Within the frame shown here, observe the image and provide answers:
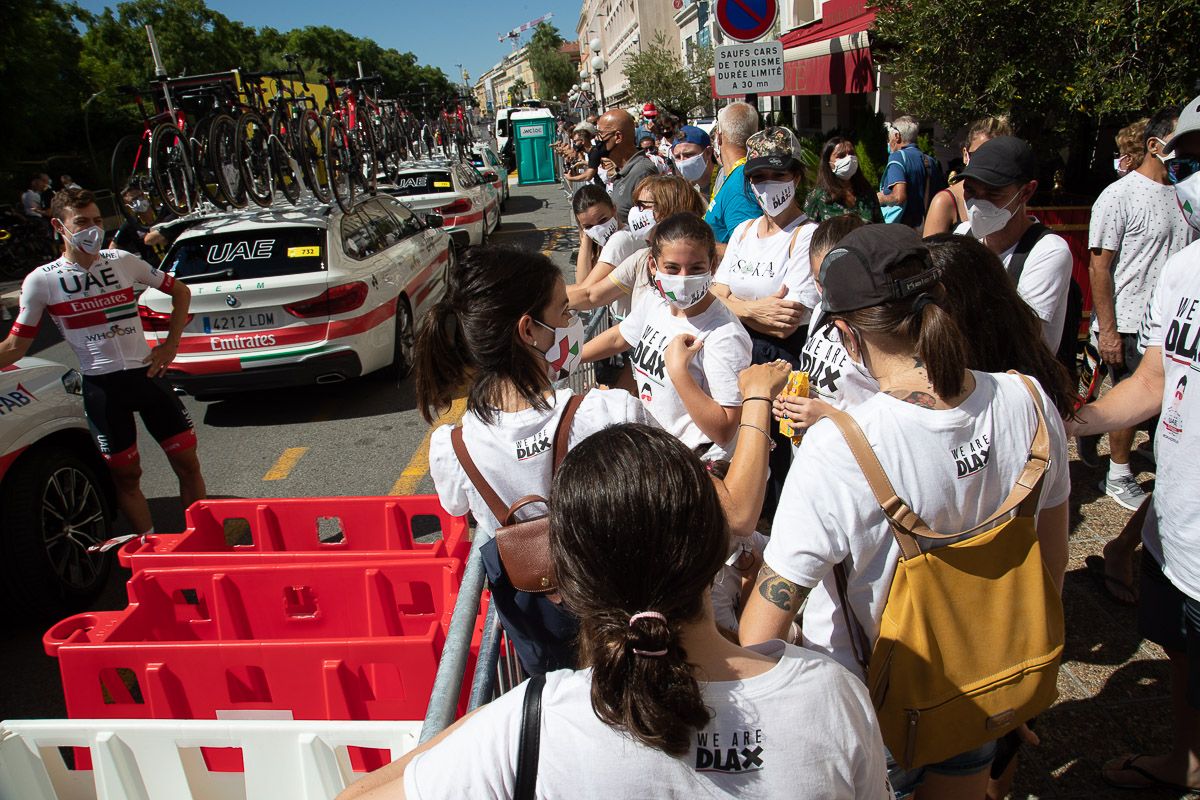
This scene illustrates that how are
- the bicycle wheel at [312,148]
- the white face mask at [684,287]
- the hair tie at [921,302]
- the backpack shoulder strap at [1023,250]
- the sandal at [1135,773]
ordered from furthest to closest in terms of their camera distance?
the bicycle wheel at [312,148] → the backpack shoulder strap at [1023,250] → the white face mask at [684,287] → the sandal at [1135,773] → the hair tie at [921,302]

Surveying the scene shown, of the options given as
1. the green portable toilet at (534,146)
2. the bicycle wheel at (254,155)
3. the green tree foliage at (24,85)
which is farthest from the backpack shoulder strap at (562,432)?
the green portable toilet at (534,146)

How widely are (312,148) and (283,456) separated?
520cm

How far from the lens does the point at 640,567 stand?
3.42 ft

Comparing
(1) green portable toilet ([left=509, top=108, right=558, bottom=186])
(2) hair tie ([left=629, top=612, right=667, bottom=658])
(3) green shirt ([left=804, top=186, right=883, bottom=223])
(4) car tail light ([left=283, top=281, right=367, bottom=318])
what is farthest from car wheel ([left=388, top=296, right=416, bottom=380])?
(1) green portable toilet ([left=509, top=108, right=558, bottom=186])

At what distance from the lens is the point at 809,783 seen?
3.43 ft

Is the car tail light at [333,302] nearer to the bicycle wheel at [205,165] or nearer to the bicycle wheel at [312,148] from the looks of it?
the bicycle wheel at [205,165]

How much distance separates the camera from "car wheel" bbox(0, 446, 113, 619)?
354 centimetres

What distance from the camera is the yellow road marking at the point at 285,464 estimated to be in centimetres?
536

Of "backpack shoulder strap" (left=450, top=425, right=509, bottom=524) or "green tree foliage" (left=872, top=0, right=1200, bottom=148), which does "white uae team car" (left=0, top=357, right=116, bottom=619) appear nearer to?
"backpack shoulder strap" (left=450, top=425, right=509, bottom=524)

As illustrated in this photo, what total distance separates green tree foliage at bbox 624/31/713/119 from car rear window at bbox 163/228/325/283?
17527 millimetres

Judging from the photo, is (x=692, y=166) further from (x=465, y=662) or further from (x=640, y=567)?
(x=640, y=567)

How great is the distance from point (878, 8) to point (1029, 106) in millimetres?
2159

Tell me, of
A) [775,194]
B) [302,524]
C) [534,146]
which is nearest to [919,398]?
[775,194]

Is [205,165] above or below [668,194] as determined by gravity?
above
